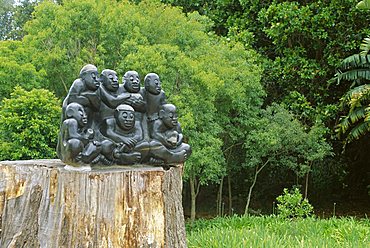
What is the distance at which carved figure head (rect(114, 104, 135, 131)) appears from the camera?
3945 millimetres

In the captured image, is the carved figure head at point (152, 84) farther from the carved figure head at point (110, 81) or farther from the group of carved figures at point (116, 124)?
the carved figure head at point (110, 81)

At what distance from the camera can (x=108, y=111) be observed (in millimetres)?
4055

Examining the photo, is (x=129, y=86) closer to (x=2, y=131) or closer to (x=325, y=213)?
(x=2, y=131)

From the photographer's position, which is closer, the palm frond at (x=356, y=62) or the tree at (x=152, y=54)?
the tree at (x=152, y=54)

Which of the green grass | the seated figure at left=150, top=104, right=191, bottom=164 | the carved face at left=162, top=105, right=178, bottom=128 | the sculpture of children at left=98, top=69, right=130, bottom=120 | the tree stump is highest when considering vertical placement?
the sculpture of children at left=98, top=69, right=130, bottom=120

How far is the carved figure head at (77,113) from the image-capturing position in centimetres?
379

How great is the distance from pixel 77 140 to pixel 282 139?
23.4 ft

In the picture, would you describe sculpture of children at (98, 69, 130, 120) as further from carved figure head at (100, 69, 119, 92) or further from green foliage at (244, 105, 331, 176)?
green foliage at (244, 105, 331, 176)

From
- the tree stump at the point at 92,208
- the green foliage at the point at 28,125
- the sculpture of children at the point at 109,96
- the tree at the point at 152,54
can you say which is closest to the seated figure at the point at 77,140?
the tree stump at the point at 92,208

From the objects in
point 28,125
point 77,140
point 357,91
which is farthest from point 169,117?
point 357,91

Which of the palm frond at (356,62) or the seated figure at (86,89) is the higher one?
the palm frond at (356,62)

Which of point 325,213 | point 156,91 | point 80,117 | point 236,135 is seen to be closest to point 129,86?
point 156,91

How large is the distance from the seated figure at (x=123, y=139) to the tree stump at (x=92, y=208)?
0.11 meters

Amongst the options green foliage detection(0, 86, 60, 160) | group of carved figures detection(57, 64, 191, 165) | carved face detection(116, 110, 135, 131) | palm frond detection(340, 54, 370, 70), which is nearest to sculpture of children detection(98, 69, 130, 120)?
group of carved figures detection(57, 64, 191, 165)
